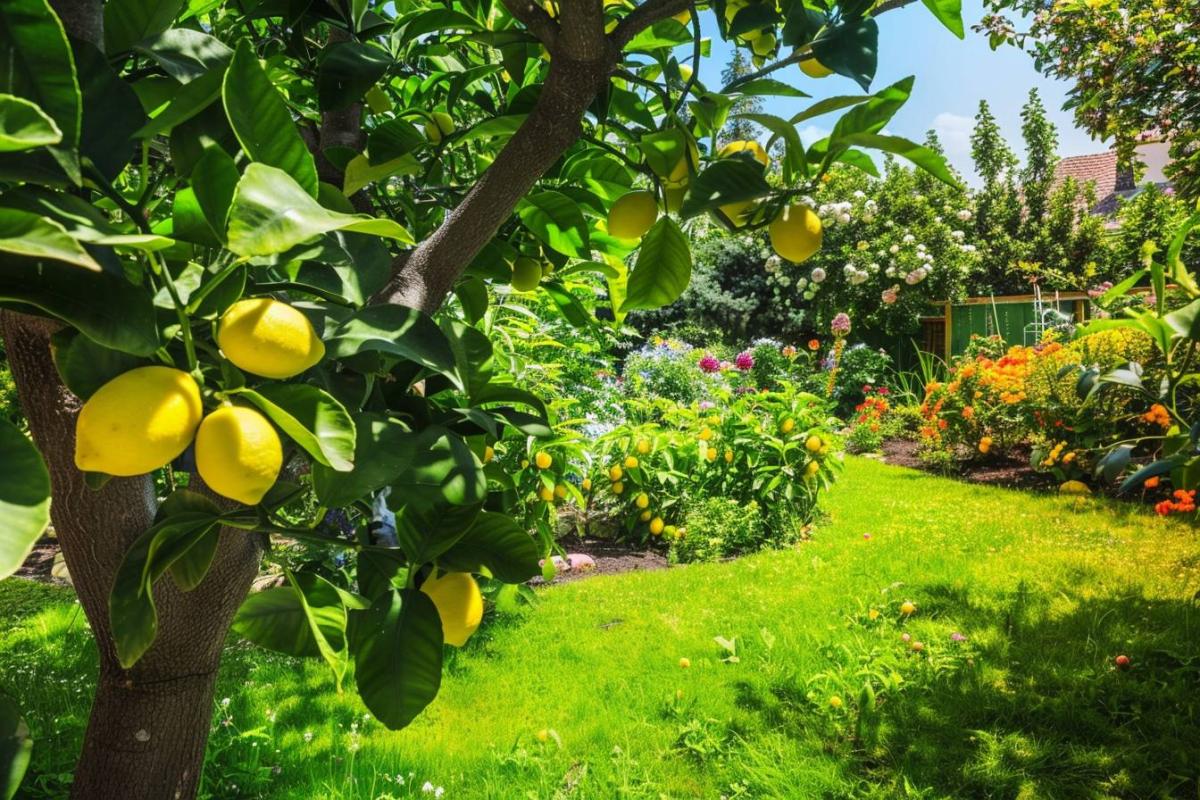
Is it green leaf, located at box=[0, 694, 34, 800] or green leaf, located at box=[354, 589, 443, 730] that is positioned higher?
green leaf, located at box=[0, 694, 34, 800]

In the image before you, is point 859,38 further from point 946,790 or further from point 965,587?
point 965,587

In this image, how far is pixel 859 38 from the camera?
60 centimetres

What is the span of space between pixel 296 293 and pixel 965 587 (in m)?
3.68

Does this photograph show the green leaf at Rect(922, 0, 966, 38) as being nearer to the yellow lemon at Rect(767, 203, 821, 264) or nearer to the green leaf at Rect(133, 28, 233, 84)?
the yellow lemon at Rect(767, 203, 821, 264)

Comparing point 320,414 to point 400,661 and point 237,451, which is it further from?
point 400,661

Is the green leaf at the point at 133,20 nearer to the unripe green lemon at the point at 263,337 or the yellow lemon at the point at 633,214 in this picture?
the unripe green lemon at the point at 263,337

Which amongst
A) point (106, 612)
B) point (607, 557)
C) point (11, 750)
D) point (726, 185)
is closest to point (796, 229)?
point (726, 185)

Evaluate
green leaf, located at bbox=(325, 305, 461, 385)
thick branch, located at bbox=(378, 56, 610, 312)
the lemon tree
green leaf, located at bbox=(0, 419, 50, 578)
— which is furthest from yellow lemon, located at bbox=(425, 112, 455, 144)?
green leaf, located at bbox=(0, 419, 50, 578)

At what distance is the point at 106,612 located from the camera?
85 centimetres

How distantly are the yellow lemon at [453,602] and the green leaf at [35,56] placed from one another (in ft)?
1.44

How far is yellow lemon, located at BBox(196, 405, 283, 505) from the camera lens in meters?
0.37

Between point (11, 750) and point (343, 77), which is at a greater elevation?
point (343, 77)

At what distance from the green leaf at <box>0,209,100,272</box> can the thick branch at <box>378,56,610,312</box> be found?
1.17ft

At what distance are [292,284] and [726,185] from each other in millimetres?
338
